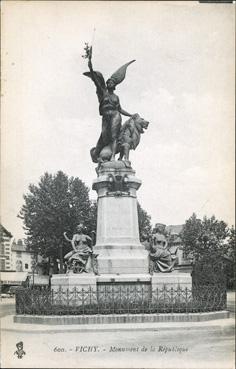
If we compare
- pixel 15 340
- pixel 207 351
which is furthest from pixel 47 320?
pixel 207 351

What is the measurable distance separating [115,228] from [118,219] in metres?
0.34

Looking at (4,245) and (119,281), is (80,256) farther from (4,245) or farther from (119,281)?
(4,245)

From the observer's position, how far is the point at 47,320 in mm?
14609

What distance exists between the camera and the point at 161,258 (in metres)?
18.5

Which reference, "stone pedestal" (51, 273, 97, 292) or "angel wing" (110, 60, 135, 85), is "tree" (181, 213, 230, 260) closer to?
"angel wing" (110, 60, 135, 85)

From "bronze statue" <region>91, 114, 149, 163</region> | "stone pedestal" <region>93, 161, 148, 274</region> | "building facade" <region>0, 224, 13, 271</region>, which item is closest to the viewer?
"stone pedestal" <region>93, 161, 148, 274</region>

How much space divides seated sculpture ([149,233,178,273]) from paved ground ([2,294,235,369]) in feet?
14.8

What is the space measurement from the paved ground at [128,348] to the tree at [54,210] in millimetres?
29188

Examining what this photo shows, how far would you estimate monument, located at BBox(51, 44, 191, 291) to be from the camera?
58.0 ft

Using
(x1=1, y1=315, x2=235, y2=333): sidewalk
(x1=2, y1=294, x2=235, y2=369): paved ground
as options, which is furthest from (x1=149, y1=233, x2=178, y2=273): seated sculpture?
(x1=2, y1=294, x2=235, y2=369): paved ground

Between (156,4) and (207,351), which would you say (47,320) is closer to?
(207,351)

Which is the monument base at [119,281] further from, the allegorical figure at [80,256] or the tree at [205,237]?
the tree at [205,237]

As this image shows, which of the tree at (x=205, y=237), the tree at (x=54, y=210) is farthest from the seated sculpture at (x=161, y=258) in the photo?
the tree at (x=205, y=237)

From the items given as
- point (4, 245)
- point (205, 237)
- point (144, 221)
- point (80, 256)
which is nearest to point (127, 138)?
point (80, 256)
